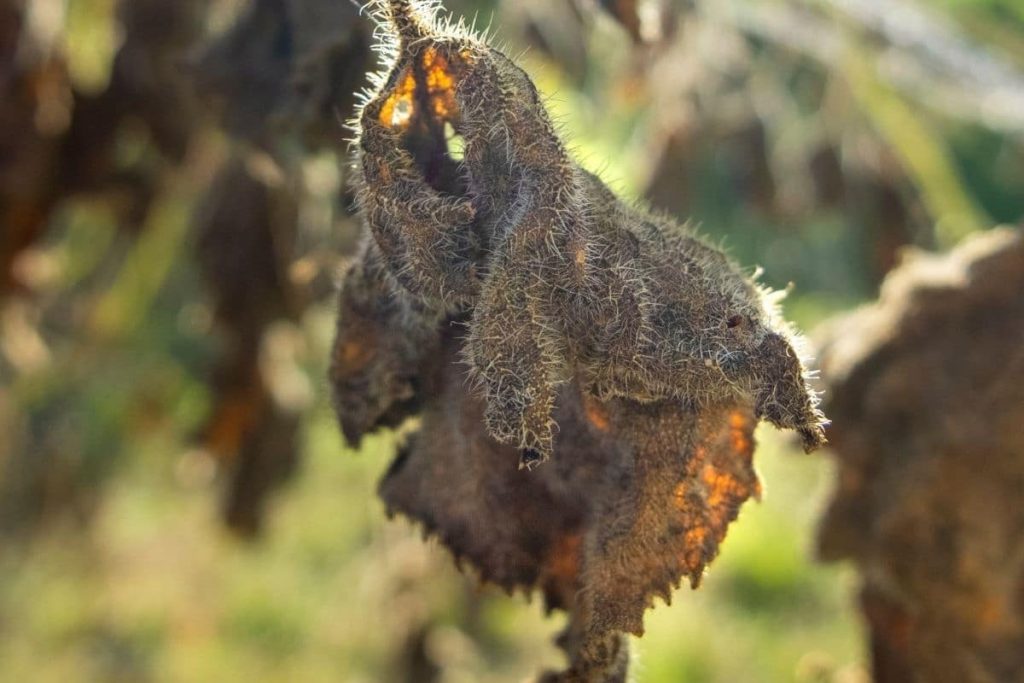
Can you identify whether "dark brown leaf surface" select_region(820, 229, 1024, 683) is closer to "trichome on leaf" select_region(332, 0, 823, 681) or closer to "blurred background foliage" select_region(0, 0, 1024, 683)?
"blurred background foliage" select_region(0, 0, 1024, 683)

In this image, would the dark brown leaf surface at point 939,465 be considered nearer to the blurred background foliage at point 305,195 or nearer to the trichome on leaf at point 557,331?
the blurred background foliage at point 305,195

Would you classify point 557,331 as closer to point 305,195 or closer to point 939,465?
point 939,465

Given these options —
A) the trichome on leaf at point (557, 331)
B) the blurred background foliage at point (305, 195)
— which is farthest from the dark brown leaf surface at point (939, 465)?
the trichome on leaf at point (557, 331)

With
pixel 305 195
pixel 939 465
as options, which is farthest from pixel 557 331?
pixel 305 195

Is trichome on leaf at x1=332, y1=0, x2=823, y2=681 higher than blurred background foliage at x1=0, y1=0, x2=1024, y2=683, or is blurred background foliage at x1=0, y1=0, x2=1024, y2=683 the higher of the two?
blurred background foliage at x1=0, y1=0, x2=1024, y2=683

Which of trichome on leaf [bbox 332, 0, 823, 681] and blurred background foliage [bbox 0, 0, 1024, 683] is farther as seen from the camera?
blurred background foliage [bbox 0, 0, 1024, 683]

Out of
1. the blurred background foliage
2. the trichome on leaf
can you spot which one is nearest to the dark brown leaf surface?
the blurred background foliage

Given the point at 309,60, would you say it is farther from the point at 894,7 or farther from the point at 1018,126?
the point at 1018,126
